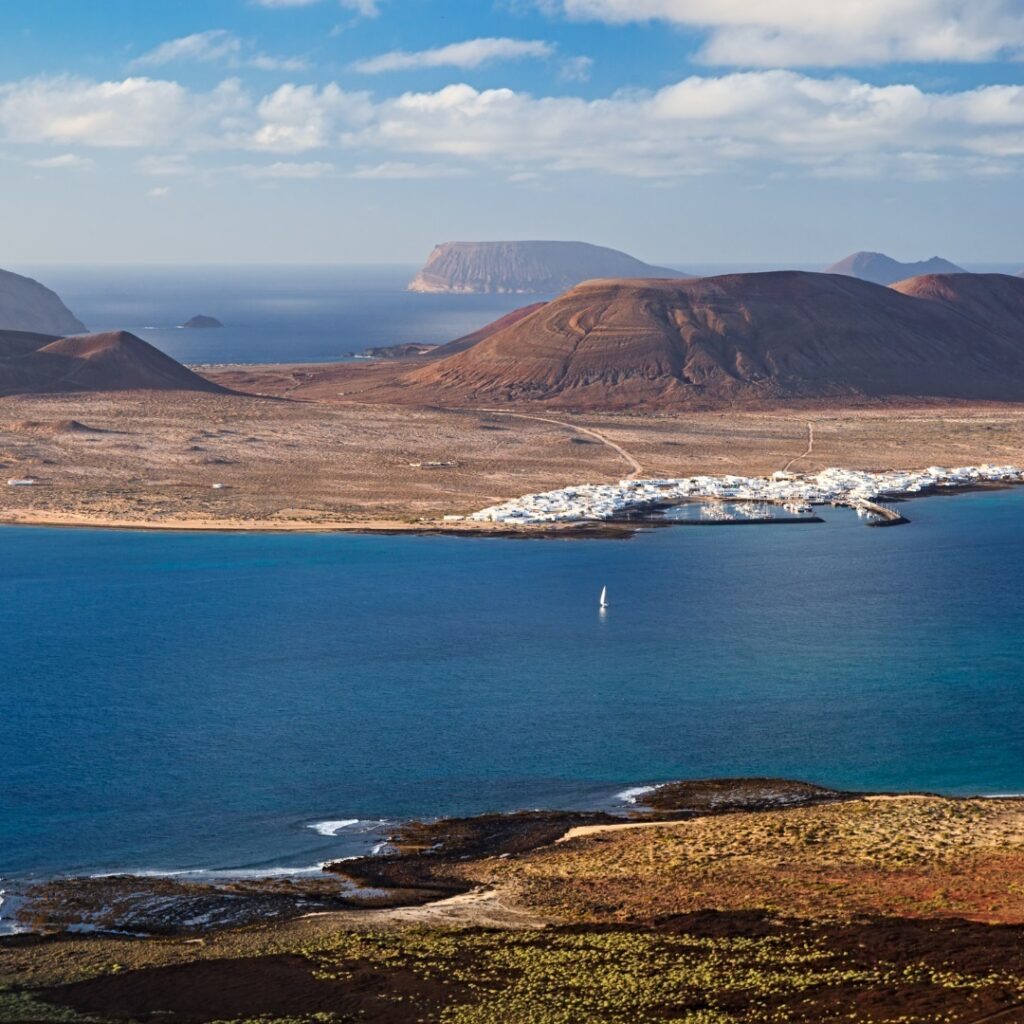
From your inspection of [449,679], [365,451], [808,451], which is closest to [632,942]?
[449,679]

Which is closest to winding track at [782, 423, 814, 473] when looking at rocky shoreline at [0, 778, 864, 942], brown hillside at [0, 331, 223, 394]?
brown hillside at [0, 331, 223, 394]

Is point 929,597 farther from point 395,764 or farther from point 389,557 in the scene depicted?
point 395,764

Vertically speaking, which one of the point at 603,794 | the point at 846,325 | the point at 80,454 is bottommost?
the point at 603,794

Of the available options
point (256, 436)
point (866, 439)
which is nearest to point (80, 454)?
point (256, 436)

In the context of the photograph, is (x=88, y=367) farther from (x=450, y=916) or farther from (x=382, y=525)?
(x=450, y=916)

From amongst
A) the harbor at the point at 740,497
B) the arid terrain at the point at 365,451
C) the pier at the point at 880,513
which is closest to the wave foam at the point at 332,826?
the arid terrain at the point at 365,451

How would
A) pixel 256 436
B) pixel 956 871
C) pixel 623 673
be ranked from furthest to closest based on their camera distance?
pixel 256 436 → pixel 623 673 → pixel 956 871

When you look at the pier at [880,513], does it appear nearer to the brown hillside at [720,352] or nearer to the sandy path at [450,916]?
the brown hillside at [720,352]
